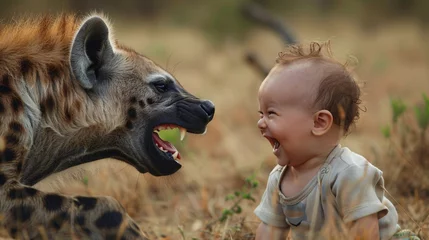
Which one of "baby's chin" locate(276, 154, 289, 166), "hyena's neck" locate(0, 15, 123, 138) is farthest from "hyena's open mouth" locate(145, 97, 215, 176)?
"baby's chin" locate(276, 154, 289, 166)

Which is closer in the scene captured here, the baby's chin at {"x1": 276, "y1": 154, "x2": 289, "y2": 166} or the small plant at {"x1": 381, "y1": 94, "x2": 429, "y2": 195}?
the baby's chin at {"x1": 276, "y1": 154, "x2": 289, "y2": 166}

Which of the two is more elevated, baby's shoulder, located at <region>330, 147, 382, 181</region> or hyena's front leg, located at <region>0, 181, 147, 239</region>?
baby's shoulder, located at <region>330, 147, 382, 181</region>

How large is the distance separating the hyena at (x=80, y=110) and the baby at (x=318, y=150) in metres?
0.70

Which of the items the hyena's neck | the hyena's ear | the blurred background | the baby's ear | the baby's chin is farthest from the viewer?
the blurred background

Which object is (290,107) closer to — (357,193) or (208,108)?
(357,193)

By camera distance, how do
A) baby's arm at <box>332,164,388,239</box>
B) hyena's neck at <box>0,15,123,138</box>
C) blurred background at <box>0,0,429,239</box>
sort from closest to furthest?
baby's arm at <box>332,164,388,239</box> → hyena's neck at <box>0,15,123,138</box> → blurred background at <box>0,0,429,239</box>

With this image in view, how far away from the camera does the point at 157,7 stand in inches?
928

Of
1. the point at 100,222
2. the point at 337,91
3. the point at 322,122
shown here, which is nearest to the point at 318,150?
the point at 322,122

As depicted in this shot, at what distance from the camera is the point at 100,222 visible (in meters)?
3.27

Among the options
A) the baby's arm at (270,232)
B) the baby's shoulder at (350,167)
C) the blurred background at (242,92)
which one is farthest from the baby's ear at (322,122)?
the baby's arm at (270,232)

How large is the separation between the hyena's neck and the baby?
96 cm

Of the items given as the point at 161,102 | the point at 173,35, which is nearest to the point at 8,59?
the point at 161,102

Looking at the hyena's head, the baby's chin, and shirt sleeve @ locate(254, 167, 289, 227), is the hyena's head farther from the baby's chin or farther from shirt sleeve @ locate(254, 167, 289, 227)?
the baby's chin

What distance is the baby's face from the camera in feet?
10.7
